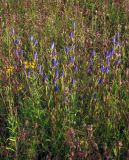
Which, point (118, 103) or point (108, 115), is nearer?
point (108, 115)

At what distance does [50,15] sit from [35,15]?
18 cm

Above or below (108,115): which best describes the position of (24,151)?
below

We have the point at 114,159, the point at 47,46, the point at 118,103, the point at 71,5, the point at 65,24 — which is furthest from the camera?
the point at 71,5

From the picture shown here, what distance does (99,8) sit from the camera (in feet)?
14.6

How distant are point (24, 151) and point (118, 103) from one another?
0.76 m

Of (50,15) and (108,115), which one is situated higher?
(50,15)

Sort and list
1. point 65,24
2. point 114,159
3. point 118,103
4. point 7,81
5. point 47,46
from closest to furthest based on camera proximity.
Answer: point 114,159 < point 118,103 < point 7,81 < point 47,46 < point 65,24

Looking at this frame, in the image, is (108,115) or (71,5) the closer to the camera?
(108,115)

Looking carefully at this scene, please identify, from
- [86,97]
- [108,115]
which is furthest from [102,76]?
[108,115]

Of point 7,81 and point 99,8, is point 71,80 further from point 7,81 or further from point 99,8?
point 99,8

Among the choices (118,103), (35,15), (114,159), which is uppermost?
(35,15)

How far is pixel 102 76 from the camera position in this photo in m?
2.65

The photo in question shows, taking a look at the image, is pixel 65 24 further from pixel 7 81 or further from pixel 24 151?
pixel 24 151

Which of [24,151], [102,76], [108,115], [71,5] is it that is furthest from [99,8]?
[24,151]
